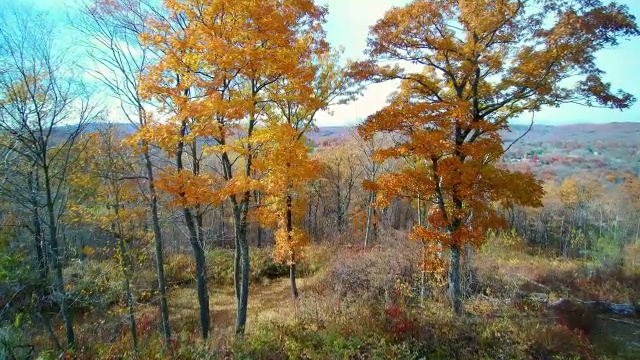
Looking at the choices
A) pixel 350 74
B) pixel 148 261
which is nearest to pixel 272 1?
pixel 350 74

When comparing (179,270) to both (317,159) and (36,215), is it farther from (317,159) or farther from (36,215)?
(317,159)

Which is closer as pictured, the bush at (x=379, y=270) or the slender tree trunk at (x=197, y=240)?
the slender tree trunk at (x=197, y=240)

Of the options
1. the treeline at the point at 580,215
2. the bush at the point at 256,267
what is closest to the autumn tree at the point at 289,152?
the bush at the point at 256,267

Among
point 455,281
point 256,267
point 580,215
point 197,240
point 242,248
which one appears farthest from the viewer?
point 580,215

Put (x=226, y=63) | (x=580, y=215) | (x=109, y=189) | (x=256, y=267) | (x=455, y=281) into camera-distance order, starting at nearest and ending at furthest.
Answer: (x=226, y=63) < (x=455, y=281) < (x=109, y=189) < (x=256, y=267) < (x=580, y=215)

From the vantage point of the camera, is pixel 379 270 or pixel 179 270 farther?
pixel 179 270

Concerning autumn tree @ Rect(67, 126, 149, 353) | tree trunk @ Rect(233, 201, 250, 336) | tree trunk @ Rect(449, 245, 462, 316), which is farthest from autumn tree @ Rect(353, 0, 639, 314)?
autumn tree @ Rect(67, 126, 149, 353)

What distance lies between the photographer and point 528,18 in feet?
27.7

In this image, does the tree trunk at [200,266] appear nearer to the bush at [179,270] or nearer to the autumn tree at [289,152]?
the autumn tree at [289,152]

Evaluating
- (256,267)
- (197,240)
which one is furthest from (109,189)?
(256,267)

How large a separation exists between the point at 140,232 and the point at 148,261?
367cm

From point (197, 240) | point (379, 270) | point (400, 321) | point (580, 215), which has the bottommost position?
point (580, 215)

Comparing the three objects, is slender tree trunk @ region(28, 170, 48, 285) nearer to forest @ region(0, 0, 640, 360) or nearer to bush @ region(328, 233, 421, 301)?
forest @ region(0, 0, 640, 360)

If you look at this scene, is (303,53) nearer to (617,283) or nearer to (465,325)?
(465,325)
